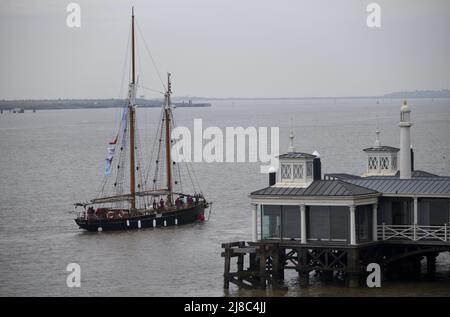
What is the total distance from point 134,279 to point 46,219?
3061 cm

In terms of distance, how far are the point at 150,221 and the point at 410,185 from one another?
31186mm

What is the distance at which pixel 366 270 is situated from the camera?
65.1 meters

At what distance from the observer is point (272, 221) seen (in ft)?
217

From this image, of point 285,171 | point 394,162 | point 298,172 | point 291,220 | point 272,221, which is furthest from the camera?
point 394,162

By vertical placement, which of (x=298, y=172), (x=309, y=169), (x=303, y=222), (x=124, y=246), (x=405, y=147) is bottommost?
(x=124, y=246)

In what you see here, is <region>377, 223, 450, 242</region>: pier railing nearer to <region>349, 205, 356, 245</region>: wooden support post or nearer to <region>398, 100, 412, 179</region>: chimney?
<region>349, 205, 356, 245</region>: wooden support post

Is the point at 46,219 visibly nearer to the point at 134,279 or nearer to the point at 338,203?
the point at 134,279

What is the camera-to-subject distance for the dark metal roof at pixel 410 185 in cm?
6581

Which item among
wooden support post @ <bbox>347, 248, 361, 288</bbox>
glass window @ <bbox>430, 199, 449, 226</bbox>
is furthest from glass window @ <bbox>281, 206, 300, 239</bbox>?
glass window @ <bbox>430, 199, 449, 226</bbox>

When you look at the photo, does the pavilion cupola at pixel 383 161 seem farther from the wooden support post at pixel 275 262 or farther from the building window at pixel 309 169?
the wooden support post at pixel 275 262

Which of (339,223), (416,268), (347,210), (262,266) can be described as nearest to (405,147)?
(416,268)

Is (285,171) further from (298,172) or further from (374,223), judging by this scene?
(374,223)

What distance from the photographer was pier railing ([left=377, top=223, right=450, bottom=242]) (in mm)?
65000
